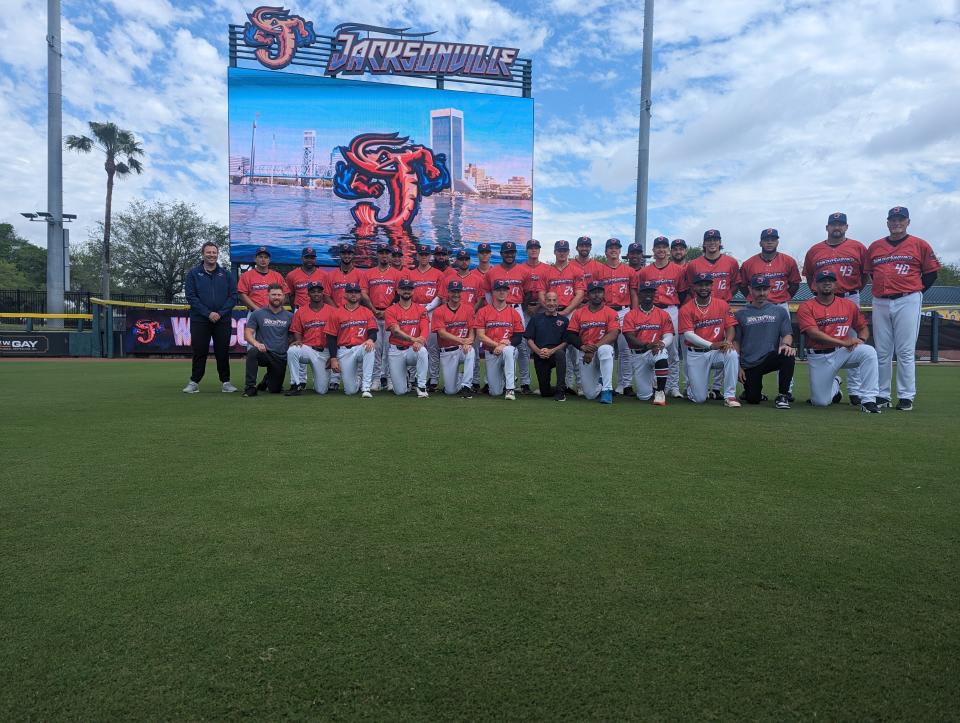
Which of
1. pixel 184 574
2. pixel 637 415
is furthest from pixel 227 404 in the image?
pixel 184 574

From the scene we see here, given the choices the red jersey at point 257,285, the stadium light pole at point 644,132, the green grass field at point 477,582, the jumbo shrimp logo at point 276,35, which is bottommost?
the green grass field at point 477,582

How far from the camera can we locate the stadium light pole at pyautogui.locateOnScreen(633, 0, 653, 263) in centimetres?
1430

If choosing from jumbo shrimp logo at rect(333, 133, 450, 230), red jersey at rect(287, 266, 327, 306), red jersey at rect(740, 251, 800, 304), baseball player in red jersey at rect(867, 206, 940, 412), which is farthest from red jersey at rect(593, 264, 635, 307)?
jumbo shrimp logo at rect(333, 133, 450, 230)

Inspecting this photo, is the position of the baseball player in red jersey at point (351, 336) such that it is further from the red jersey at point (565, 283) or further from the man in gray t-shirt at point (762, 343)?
the man in gray t-shirt at point (762, 343)

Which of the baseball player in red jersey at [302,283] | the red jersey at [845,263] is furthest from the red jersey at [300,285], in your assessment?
the red jersey at [845,263]

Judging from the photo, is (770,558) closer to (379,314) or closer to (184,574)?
(184,574)

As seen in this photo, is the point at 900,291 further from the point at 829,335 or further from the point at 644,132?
the point at 644,132

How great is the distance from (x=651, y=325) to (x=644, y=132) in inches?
356

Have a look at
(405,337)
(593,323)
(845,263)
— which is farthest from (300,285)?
(845,263)

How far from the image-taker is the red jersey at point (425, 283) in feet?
26.7

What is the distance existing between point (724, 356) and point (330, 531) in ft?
18.2

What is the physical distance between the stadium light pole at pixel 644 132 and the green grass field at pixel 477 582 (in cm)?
1116

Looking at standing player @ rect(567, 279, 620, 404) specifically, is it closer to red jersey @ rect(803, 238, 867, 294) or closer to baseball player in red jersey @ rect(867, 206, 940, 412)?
red jersey @ rect(803, 238, 867, 294)

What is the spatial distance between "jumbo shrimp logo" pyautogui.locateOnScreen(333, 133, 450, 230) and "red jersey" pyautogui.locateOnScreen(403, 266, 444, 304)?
1174cm
